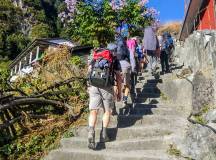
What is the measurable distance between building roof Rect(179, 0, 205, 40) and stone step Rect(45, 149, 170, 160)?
14738mm

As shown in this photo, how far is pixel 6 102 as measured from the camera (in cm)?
922

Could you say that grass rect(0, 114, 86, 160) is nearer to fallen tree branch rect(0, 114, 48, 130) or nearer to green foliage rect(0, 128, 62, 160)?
green foliage rect(0, 128, 62, 160)

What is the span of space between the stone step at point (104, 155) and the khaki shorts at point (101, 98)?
87cm

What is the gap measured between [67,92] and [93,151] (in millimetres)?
3508

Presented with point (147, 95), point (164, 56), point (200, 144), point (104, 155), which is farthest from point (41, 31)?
point (200, 144)

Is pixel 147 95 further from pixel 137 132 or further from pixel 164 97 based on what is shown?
pixel 137 132

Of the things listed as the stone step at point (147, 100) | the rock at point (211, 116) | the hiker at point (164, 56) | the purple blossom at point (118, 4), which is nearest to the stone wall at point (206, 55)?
the rock at point (211, 116)

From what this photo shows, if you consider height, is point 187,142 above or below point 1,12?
below

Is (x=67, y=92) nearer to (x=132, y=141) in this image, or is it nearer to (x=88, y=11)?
(x=132, y=141)

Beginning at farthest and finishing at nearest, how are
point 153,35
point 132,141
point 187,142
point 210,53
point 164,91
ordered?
1. point 153,35
2. point 164,91
3. point 210,53
4. point 132,141
5. point 187,142

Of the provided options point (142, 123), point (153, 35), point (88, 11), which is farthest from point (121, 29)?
point (142, 123)

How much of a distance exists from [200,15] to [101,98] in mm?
15559

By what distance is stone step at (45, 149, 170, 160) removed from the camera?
7598mm

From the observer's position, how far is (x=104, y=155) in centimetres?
778
